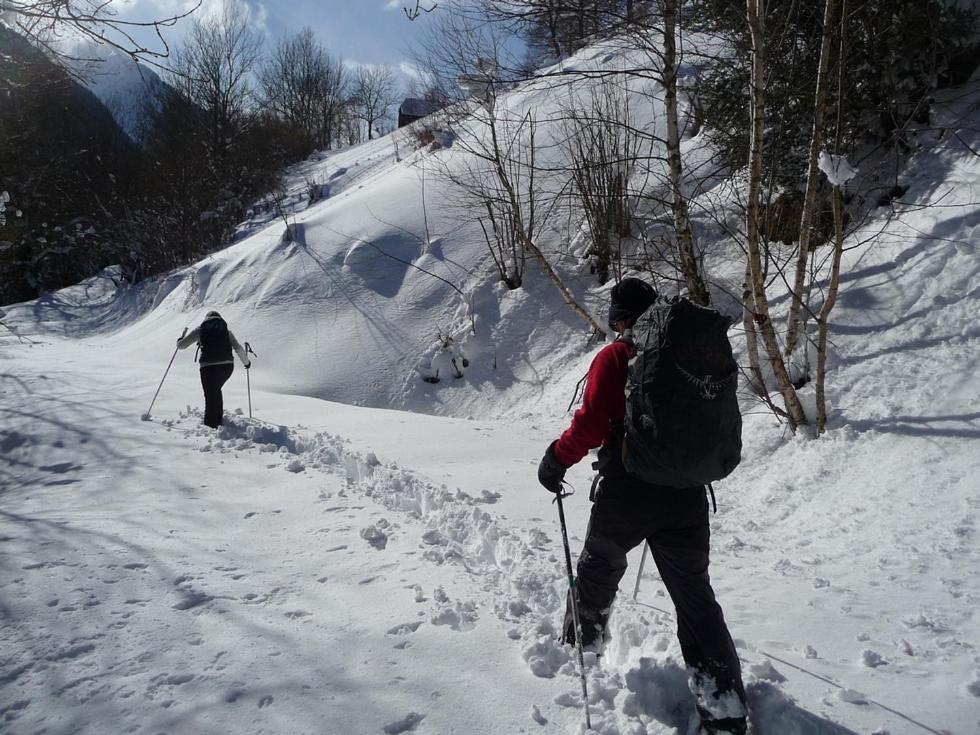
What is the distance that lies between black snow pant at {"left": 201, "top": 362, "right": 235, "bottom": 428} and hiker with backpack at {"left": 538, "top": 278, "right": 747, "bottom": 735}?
6146 mm

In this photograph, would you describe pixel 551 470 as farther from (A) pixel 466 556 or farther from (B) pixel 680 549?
(A) pixel 466 556

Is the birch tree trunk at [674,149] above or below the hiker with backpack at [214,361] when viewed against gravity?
above

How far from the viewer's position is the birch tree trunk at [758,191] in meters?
4.78

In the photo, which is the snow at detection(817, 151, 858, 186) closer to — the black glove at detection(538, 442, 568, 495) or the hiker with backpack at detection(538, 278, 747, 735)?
the hiker with backpack at detection(538, 278, 747, 735)

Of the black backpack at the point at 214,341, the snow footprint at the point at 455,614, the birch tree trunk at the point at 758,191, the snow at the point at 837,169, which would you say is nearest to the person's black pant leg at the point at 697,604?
the snow footprint at the point at 455,614

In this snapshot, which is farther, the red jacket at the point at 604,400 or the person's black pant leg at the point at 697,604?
the red jacket at the point at 604,400

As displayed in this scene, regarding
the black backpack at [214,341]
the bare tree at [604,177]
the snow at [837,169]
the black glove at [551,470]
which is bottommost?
the black glove at [551,470]

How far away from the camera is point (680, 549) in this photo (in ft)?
7.79

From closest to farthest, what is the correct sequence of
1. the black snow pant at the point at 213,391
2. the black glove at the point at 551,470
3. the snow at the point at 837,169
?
the black glove at the point at 551,470 → the snow at the point at 837,169 → the black snow pant at the point at 213,391

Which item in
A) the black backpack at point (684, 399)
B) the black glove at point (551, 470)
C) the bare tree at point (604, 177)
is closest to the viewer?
the black backpack at point (684, 399)

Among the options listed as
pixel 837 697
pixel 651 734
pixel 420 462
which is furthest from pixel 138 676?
pixel 420 462

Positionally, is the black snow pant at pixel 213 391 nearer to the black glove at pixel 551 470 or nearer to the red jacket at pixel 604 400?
the black glove at pixel 551 470

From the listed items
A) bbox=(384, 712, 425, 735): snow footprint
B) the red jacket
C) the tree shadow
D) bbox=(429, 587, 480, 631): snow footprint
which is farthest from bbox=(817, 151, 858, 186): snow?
bbox=(384, 712, 425, 735): snow footprint

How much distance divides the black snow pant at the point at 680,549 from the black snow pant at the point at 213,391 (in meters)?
6.36
